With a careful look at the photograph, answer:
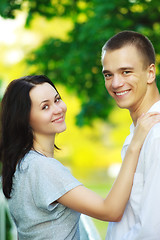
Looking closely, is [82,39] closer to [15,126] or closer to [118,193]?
[15,126]

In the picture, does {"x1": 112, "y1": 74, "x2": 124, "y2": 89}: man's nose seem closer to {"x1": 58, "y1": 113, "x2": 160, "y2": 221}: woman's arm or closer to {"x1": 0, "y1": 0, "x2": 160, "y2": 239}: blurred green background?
{"x1": 58, "y1": 113, "x2": 160, "y2": 221}: woman's arm

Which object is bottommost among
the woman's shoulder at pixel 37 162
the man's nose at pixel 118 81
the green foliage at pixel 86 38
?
the woman's shoulder at pixel 37 162

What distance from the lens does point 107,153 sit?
76.6 feet

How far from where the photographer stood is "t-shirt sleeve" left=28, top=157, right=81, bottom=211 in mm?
2104

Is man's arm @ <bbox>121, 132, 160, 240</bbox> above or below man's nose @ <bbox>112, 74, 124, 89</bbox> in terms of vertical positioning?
below

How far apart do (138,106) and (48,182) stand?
652 mm

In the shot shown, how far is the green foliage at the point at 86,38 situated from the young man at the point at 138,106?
3.59 metres

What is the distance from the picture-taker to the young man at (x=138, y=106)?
180 centimetres

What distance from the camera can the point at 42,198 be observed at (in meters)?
2.12

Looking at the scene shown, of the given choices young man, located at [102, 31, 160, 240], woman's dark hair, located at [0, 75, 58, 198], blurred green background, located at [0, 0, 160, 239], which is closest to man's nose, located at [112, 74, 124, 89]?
young man, located at [102, 31, 160, 240]

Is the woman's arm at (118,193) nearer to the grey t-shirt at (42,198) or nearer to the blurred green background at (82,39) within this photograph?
the grey t-shirt at (42,198)

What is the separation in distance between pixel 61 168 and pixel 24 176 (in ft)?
0.71

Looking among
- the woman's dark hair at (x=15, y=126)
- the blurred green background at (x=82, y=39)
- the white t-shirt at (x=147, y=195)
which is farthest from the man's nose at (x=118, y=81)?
the blurred green background at (x=82, y=39)

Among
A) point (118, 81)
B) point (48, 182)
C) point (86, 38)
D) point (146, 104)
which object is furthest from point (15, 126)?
point (86, 38)
